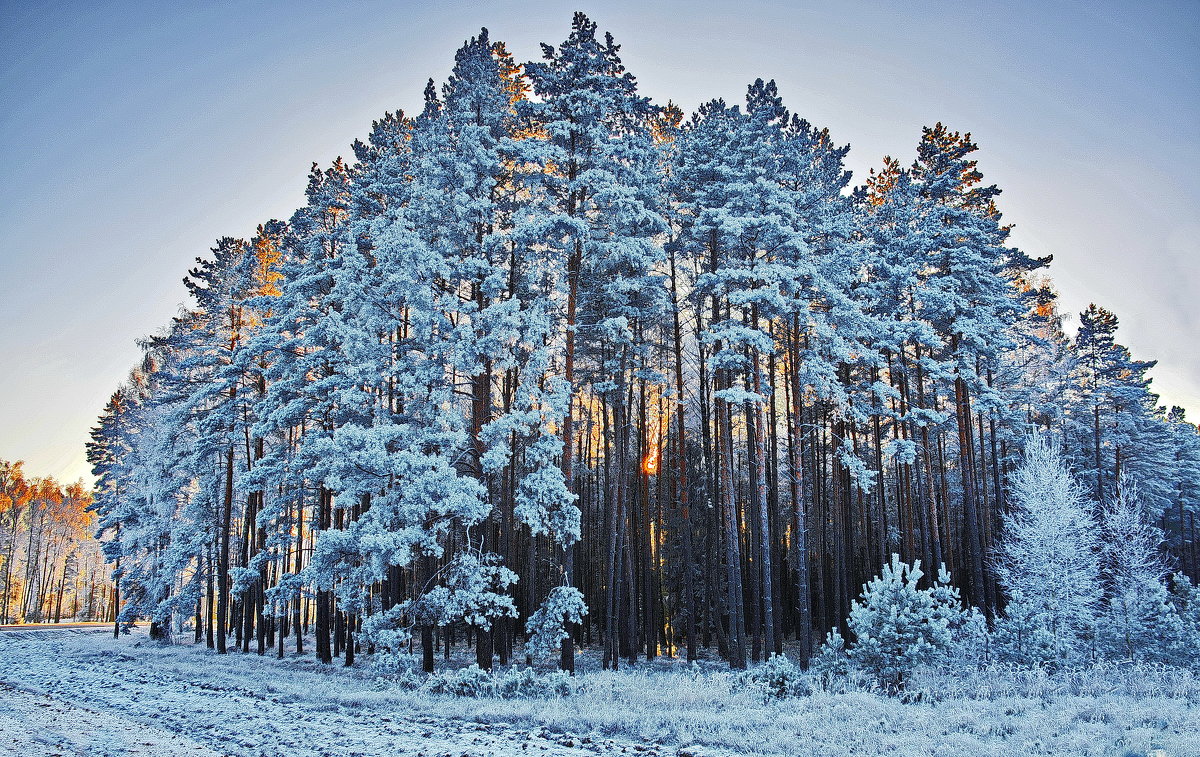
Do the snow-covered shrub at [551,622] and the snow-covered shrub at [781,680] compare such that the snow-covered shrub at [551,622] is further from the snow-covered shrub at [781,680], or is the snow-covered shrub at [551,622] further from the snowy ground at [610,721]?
the snow-covered shrub at [781,680]

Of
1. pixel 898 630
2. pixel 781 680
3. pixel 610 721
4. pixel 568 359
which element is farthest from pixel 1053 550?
pixel 610 721

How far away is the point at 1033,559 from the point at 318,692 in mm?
22189

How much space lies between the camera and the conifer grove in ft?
53.3

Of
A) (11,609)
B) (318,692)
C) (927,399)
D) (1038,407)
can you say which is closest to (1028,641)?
(927,399)

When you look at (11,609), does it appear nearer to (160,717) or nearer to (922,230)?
(160,717)

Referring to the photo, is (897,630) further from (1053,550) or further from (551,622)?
(1053,550)

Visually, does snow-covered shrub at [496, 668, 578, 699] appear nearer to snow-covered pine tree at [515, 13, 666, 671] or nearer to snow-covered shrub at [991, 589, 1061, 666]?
snow-covered pine tree at [515, 13, 666, 671]

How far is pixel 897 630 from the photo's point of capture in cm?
1298

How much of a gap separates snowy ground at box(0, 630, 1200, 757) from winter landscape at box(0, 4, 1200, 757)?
0.11 meters

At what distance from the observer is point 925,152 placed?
24.9m

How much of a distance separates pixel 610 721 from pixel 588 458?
21522mm

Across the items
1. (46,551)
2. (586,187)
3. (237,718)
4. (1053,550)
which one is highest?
(586,187)

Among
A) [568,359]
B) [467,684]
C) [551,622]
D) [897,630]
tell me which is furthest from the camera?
[568,359]

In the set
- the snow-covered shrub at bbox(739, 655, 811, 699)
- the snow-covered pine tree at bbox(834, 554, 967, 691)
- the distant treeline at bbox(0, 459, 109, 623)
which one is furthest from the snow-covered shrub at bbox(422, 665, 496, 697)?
the distant treeline at bbox(0, 459, 109, 623)
